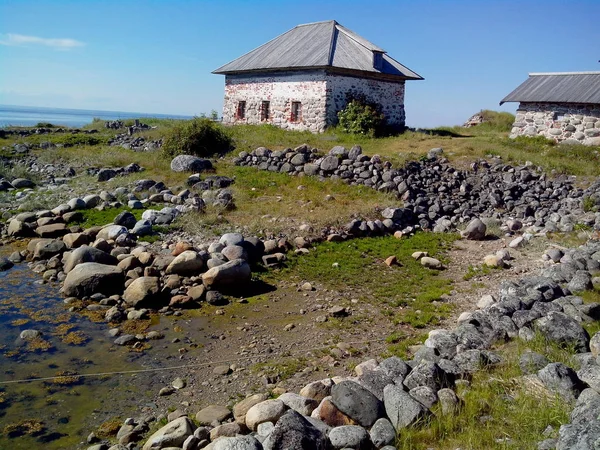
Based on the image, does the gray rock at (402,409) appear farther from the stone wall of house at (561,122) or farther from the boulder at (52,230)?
the stone wall of house at (561,122)

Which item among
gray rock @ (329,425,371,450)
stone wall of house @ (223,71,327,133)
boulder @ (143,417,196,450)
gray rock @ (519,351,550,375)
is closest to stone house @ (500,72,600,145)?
stone wall of house @ (223,71,327,133)

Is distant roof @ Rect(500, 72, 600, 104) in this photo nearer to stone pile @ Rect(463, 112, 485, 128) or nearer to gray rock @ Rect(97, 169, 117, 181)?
stone pile @ Rect(463, 112, 485, 128)

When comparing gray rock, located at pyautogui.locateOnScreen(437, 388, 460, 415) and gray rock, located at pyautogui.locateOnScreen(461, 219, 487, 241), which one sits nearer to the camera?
gray rock, located at pyautogui.locateOnScreen(437, 388, 460, 415)

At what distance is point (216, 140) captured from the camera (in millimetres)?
22250

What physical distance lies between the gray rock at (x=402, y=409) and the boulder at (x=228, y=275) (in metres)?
5.53

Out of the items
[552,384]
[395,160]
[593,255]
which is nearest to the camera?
[552,384]

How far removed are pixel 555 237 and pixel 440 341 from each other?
854 cm

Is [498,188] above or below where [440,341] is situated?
above

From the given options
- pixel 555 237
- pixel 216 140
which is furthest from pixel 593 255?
pixel 216 140

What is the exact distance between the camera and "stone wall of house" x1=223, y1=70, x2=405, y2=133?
24938 mm

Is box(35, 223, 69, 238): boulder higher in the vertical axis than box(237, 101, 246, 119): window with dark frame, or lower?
lower

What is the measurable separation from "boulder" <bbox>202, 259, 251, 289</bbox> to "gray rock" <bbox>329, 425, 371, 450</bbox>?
5845mm

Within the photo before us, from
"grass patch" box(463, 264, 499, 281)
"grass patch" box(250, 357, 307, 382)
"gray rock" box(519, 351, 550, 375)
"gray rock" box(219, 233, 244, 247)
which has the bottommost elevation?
"grass patch" box(250, 357, 307, 382)

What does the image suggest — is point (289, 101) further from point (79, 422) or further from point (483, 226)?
point (79, 422)
